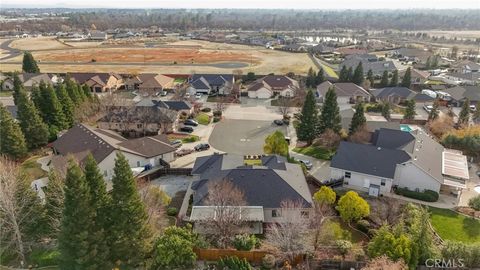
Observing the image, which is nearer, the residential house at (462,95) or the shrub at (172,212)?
the shrub at (172,212)

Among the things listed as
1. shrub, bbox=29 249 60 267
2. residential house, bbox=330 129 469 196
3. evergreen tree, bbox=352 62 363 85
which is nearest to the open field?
evergreen tree, bbox=352 62 363 85

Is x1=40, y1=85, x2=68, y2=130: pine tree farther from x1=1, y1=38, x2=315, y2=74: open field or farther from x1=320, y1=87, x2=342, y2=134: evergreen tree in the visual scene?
x1=1, y1=38, x2=315, y2=74: open field

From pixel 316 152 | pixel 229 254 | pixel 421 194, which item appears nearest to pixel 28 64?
pixel 316 152

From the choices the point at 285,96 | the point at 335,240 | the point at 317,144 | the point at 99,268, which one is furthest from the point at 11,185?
the point at 285,96

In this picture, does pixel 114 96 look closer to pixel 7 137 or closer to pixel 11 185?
pixel 7 137

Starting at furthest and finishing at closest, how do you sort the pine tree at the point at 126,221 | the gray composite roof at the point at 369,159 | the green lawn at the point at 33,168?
the green lawn at the point at 33,168
the gray composite roof at the point at 369,159
the pine tree at the point at 126,221

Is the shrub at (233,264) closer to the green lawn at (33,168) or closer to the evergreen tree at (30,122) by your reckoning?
the green lawn at (33,168)

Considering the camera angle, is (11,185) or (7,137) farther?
(7,137)

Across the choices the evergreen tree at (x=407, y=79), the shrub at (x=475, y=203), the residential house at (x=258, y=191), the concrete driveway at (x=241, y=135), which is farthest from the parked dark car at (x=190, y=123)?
the evergreen tree at (x=407, y=79)
